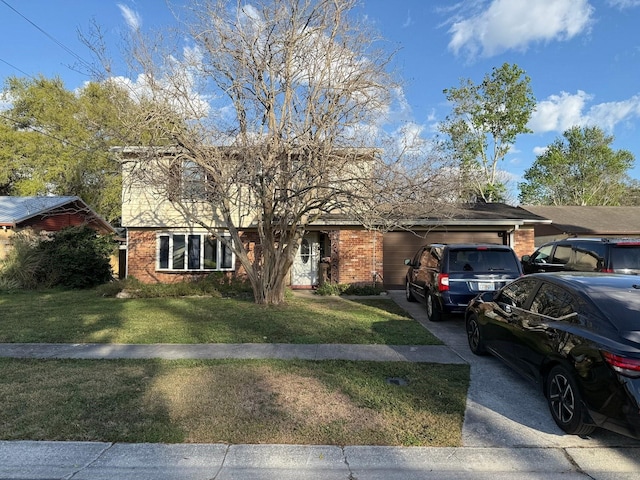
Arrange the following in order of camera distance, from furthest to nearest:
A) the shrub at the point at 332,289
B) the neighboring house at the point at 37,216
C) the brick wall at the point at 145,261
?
the neighboring house at the point at 37,216 < the brick wall at the point at 145,261 < the shrub at the point at 332,289

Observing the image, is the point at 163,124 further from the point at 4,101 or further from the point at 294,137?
the point at 4,101

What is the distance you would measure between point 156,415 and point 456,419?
3040 millimetres

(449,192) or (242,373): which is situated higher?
(449,192)

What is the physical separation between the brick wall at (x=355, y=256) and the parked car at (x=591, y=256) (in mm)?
5233

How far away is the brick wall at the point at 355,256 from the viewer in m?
14.5

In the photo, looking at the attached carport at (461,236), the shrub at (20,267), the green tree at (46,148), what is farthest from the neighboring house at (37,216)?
the attached carport at (461,236)

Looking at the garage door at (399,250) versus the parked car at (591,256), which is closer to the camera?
the parked car at (591,256)

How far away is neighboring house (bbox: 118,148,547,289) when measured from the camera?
1452 cm

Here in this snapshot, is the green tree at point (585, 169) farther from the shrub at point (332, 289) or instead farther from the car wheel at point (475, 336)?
the car wheel at point (475, 336)

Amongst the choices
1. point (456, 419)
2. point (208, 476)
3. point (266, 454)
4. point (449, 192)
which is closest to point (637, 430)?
point (456, 419)

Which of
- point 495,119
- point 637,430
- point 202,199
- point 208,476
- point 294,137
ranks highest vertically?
point 495,119

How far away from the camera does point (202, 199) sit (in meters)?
11.1

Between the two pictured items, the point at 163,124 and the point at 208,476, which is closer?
the point at 208,476

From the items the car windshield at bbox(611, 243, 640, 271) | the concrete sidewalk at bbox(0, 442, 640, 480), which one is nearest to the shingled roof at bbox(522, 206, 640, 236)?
the car windshield at bbox(611, 243, 640, 271)
